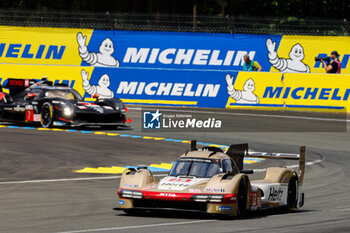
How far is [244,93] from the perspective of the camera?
1106 inches

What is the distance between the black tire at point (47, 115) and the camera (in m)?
23.0

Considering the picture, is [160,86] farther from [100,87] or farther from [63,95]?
[63,95]

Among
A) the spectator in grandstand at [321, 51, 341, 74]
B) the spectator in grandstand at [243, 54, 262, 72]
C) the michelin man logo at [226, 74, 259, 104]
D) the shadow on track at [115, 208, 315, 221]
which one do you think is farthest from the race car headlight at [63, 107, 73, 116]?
the shadow on track at [115, 208, 315, 221]

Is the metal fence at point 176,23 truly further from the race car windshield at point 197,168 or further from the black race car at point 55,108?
the race car windshield at point 197,168

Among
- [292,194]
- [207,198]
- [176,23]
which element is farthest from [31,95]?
[207,198]

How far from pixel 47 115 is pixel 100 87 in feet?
21.2

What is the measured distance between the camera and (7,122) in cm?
2512

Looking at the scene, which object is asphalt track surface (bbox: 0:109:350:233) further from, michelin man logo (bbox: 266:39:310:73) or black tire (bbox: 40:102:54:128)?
michelin man logo (bbox: 266:39:310:73)

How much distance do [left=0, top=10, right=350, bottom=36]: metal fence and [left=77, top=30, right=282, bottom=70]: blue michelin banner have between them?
474 millimetres

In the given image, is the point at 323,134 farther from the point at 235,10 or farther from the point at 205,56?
the point at 235,10

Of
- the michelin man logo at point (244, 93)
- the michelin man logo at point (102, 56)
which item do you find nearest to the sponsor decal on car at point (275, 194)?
the michelin man logo at point (244, 93)

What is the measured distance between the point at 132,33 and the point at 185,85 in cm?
432

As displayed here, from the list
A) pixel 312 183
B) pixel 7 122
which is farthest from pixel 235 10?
pixel 312 183

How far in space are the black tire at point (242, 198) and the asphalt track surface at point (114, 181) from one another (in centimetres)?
12
